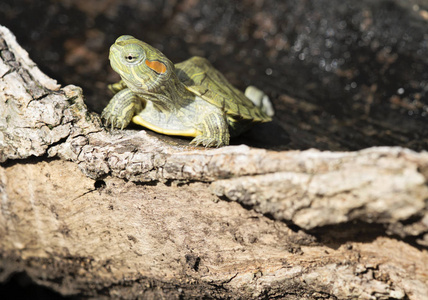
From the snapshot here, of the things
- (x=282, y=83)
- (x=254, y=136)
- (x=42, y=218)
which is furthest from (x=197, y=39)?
(x=42, y=218)

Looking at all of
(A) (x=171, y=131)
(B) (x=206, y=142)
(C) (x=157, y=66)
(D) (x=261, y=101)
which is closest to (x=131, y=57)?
(C) (x=157, y=66)

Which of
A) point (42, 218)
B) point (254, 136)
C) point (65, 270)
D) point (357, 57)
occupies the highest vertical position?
point (357, 57)

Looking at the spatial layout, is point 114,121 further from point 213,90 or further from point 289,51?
point 289,51

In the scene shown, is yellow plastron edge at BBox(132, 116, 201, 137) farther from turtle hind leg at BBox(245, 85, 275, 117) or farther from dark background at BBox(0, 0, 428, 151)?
turtle hind leg at BBox(245, 85, 275, 117)

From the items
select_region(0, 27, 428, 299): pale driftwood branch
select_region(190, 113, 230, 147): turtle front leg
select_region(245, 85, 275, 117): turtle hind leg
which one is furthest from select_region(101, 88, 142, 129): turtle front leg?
select_region(245, 85, 275, 117): turtle hind leg

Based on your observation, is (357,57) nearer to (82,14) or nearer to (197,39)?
(197,39)

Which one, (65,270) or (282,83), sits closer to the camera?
(65,270)

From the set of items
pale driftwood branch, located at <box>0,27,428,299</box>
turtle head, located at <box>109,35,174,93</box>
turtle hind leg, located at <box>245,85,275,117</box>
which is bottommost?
pale driftwood branch, located at <box>0,27,428,299</box>

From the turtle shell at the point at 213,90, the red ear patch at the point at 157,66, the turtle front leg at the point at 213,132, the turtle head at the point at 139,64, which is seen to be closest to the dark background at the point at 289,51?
the turtle shell at the point at 213,90

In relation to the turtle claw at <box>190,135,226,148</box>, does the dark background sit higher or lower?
higher
